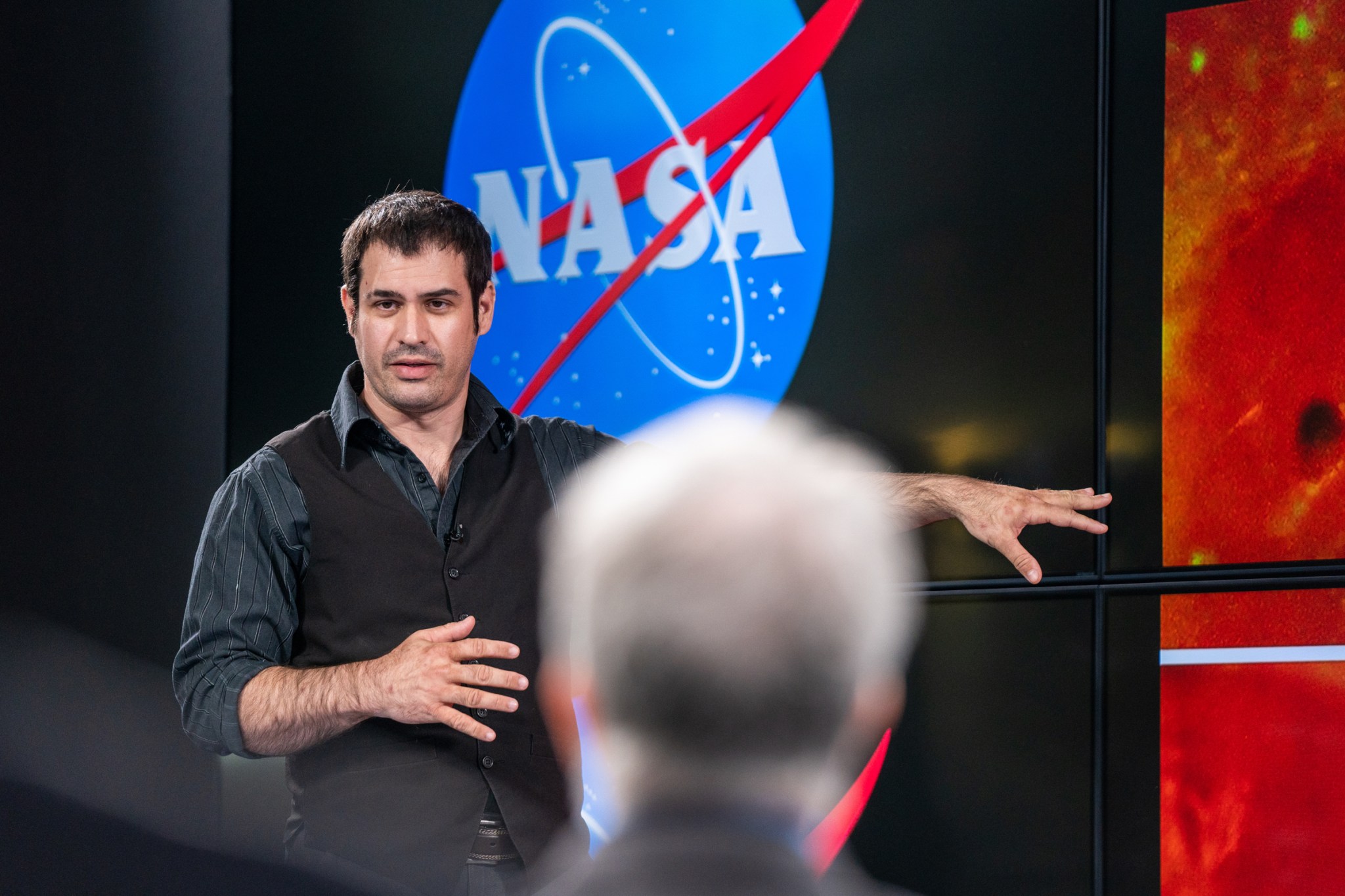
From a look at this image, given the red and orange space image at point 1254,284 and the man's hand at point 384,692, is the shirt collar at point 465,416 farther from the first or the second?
the red and orange space image at point 1254,284

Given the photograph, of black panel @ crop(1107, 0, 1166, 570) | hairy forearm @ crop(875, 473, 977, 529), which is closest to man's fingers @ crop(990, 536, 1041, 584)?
hairy forearm @ crop(875, 473, 977, 529)

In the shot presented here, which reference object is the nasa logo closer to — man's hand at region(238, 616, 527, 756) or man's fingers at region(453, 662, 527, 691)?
man's hand at region(238, 616, 527, 756)

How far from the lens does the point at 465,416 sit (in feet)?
7.43

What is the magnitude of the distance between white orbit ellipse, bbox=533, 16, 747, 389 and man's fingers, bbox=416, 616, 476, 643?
1.34 metres

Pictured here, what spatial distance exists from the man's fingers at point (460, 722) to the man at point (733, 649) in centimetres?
87

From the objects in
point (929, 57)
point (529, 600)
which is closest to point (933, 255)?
point (929, 57)

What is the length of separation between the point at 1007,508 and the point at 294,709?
1061 mm

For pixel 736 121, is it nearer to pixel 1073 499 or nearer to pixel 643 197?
pixel 643 197

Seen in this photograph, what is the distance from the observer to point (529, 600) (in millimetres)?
2084

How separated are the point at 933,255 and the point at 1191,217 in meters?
0.49

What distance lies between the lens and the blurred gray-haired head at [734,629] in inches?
28.3

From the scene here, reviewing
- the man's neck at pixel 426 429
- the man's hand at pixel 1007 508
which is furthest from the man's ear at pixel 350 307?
the man's hand at pixel 1007 508

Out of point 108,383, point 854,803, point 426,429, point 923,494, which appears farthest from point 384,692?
point 108,383

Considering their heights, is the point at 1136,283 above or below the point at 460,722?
above
